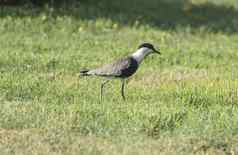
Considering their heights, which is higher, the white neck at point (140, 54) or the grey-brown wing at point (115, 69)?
the white neck at point (140, 54)

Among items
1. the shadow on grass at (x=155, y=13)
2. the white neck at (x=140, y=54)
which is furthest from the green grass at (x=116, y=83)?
the white neck at (x=140, y=54)

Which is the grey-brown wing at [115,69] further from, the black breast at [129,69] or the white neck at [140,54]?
the white neck at [140,54]

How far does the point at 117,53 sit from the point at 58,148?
8.99 meters

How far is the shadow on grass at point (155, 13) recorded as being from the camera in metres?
23.4

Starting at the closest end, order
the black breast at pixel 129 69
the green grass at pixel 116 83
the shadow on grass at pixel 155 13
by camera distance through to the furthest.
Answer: the green grass at pixel 116 83 < the black breast at pixel 129 69 < the shadow on grass at pixel 155 13

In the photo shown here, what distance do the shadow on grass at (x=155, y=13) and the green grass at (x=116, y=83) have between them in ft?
0.15

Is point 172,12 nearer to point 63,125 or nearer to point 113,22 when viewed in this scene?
point 113,22

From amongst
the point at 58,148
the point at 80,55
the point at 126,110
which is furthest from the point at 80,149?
the point at 80,55

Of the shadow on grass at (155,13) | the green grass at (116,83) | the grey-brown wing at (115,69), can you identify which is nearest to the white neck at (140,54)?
the grey-brown wing at (115,69)

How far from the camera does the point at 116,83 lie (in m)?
15.2

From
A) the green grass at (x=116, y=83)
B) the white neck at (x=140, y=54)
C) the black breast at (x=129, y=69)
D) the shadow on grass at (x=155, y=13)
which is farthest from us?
the shadow on grass at (x=155, y=13)

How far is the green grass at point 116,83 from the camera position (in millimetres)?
10539

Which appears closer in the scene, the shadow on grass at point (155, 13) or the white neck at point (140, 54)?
the white neck at point (140, 54)

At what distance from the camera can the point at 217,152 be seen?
1018cm
